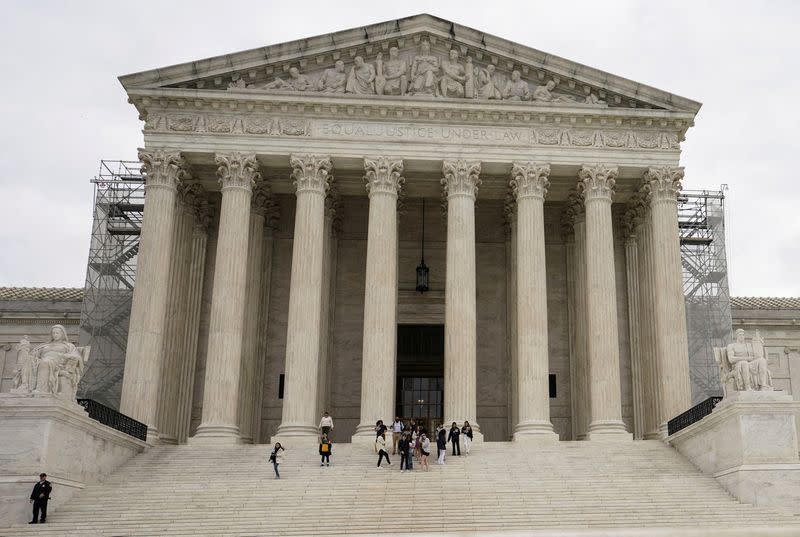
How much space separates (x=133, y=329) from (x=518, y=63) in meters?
19.1

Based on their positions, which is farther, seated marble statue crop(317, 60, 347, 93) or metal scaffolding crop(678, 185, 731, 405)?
metal scaffolding crop(678, 185, 731, 405)

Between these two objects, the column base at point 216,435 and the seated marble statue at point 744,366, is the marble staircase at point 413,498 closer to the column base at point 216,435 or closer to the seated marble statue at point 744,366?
the column base at point 216,435

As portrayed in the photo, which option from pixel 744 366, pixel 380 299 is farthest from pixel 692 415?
pixel 380 299

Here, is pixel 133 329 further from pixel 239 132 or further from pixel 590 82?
pixel 590 82

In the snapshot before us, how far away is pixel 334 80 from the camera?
122ft

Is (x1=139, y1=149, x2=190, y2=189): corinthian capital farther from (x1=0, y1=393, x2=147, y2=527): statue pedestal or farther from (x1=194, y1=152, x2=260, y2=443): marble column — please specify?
(x1=0, y1=393, x2=147, y2=527): statue pedestal

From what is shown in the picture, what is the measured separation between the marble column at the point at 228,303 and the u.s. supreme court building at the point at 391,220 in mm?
84

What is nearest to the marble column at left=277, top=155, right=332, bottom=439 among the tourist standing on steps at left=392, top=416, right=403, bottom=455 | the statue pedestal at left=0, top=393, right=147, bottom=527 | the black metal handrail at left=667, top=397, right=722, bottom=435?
the tourist standing on steps at left=392, top=416, right=403, bottom=455

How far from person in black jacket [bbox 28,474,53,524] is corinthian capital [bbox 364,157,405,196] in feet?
57.9

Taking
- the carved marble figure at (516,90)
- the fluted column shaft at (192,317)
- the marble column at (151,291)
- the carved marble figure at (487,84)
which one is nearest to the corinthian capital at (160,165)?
the marble column at (151,291)

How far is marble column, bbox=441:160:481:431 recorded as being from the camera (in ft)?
112

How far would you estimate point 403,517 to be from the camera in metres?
23.9

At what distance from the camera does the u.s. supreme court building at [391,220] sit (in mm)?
34531

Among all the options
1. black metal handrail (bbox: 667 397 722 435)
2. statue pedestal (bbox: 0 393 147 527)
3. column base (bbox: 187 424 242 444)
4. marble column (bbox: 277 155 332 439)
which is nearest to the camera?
statue pedestal (bbox: 0 393 147 527)
